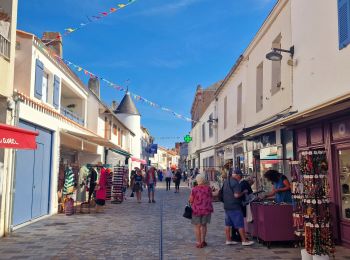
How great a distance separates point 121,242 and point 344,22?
6586 mm

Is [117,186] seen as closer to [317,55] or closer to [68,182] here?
[68,182]

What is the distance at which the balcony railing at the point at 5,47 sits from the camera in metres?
9.59

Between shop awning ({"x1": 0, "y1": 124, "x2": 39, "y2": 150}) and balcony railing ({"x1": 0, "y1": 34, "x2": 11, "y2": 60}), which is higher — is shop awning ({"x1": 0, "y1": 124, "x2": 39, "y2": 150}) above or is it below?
below

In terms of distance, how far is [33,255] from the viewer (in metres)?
7.57

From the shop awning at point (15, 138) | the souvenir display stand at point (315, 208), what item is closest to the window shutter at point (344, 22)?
the souvenir display stand at point (315, 208)

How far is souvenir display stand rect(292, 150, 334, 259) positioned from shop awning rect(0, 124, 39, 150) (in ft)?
17.1

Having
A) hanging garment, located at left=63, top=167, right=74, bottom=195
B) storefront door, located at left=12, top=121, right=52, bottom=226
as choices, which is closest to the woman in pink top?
storefront door, located at left=12, top=121, right=52, bottom=226

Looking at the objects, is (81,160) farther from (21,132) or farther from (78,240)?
(21,132)

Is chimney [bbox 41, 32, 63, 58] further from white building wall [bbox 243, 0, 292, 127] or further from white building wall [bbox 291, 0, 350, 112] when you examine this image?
white building wall [bbox 291, 0, 350, 112]

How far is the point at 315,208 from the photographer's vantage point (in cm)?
672

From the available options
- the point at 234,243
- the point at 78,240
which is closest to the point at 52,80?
the point at 78,240

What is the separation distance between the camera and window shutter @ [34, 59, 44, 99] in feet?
40.5

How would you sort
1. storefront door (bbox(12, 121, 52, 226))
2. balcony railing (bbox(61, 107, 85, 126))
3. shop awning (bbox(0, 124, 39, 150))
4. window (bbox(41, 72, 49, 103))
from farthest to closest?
balcony railing (bbox(61, 107, 85, 126))
window (bbox(41, 72, 49, 103))
storefront door (bbox(12, 121, 52, 226))
shop awning (bbox(0, 124, 39, 150))

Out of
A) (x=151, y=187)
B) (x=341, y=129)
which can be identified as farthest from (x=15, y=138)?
(x=151, y=187)
